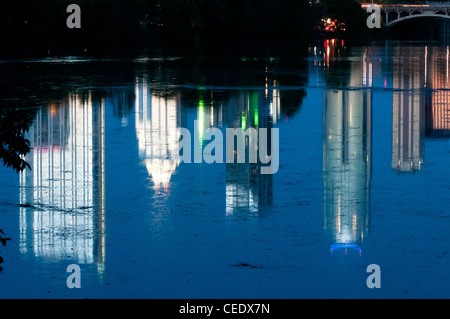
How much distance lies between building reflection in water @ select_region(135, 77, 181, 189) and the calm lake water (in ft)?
0.17

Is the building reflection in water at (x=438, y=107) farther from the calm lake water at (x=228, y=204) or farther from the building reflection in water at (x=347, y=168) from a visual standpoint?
the building reflection in water at (x=347, y=168)

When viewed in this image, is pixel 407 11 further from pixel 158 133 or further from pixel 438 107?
pixel 158 133

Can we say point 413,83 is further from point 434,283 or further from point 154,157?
point 434,283

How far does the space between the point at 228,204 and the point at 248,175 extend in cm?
198

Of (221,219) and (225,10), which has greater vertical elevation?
(225,10)

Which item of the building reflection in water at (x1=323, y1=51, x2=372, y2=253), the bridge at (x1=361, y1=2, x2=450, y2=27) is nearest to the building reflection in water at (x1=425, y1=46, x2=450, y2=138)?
the building reflection in water at (x1=323, y1=51, x2=372, y2=253)

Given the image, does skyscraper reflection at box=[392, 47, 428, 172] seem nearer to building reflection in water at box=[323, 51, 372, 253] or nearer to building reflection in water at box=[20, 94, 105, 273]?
building reflection in water at box=[323, 51, 372, 253]

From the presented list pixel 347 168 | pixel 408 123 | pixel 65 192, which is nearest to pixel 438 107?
pixel 408 123

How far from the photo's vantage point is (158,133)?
17.5 m

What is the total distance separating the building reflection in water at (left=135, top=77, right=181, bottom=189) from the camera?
1383 cm

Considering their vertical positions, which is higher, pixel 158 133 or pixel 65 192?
pixel 158 133
